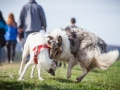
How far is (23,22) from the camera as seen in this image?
10609 millimetres

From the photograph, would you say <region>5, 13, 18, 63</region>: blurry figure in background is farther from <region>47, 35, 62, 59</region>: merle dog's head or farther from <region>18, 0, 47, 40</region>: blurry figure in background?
<region>47, 35, 62, 59</region>: merle dog's head

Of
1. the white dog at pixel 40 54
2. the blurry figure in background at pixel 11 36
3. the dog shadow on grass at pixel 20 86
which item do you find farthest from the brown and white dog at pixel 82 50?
the blurry figure in background at pixel 11 36

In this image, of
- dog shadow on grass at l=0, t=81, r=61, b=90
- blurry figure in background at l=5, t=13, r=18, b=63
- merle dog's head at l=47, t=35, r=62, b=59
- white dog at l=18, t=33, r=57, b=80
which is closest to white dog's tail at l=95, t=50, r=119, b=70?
merle dog's head at l=47, t=35, r=62, b=59

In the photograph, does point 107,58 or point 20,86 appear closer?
point 20,86

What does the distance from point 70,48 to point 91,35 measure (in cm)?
71

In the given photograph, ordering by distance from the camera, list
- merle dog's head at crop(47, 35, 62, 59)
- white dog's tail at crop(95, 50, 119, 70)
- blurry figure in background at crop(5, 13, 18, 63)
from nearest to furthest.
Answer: merle dog's head at crop(47, 35, 62, 59)
white dog's tail at crop(95, 50, 119, 70)
blurry figure in background at crop(5, 13, 18, 63)

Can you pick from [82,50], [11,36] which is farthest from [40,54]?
[11,36]

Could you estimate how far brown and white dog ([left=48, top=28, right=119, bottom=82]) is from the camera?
6.80 meters

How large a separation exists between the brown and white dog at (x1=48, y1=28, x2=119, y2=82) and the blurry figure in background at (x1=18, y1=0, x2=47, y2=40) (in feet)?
11.1

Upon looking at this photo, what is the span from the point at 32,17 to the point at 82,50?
156 inches

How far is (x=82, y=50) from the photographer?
700 cm

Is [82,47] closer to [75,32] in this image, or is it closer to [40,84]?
[75,32]

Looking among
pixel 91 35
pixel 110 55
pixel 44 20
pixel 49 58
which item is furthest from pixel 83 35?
pixel 44 20

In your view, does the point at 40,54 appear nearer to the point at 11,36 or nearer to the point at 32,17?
the point at 32,17
